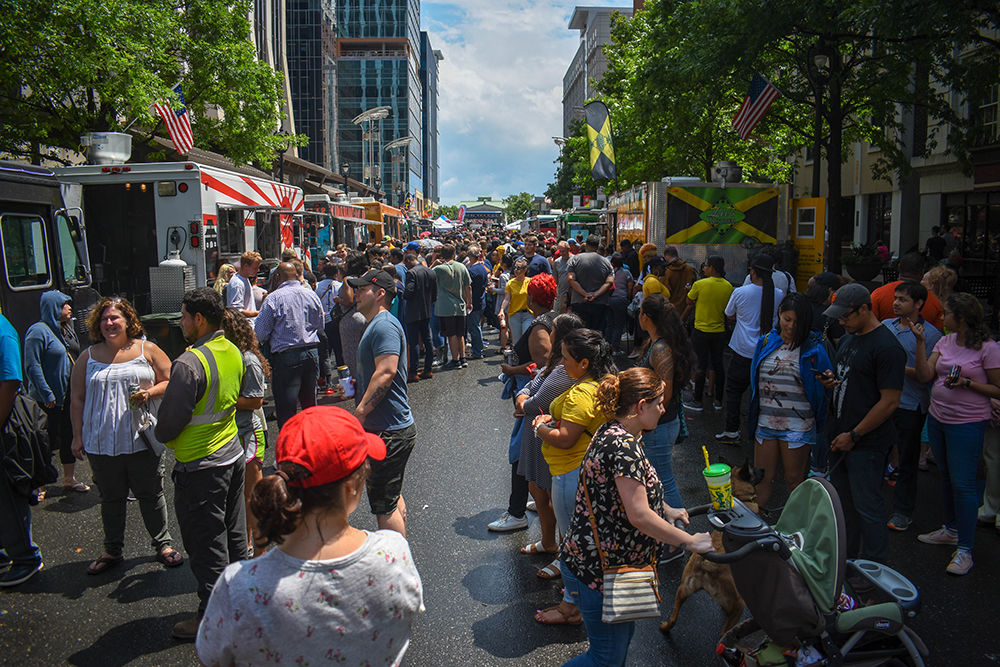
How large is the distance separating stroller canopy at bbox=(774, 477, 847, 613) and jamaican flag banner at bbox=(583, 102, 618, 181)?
17.3m

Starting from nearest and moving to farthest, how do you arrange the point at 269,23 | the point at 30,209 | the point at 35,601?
the point at 35,601 → the point at 30,209 → the point at 269,23

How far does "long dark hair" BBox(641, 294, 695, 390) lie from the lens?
4906 millimetres

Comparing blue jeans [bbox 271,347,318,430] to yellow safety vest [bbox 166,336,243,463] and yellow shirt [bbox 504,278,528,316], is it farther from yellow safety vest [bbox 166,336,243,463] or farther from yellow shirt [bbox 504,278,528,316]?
yellow shirt [bbox 504,278,528,316]

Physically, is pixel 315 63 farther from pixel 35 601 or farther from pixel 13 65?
pixel 35 601

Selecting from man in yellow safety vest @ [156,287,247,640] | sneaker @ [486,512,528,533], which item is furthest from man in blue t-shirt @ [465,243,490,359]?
man in yellow safety vest @ [156,287,247,640]

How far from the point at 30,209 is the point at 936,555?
934cm

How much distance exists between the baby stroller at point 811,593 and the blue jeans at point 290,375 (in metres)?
4.77

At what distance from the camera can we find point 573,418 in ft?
12.7

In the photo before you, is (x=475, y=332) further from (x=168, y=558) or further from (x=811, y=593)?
(x=811, y=593)

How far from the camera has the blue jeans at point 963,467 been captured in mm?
4863

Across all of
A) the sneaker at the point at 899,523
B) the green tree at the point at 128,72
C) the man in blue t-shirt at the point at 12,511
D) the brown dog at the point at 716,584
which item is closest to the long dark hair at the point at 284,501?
the brown dog at the point at 716,584

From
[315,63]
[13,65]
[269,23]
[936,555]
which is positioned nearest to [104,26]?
[13,65]

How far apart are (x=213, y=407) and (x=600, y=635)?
2.37 metres

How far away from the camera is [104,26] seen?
14.6 meters
